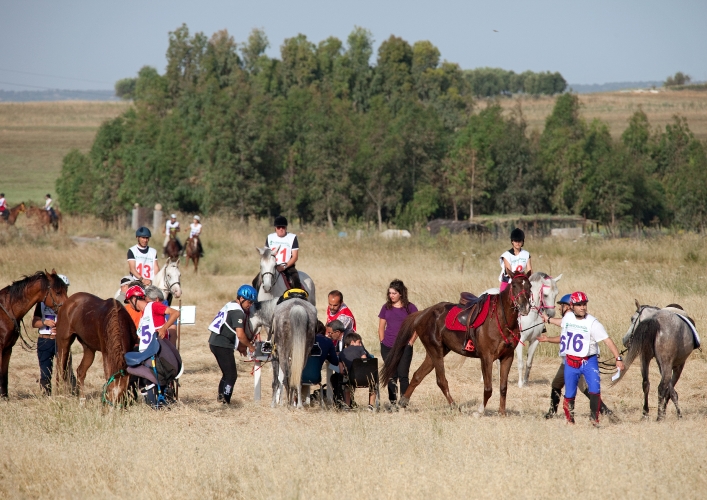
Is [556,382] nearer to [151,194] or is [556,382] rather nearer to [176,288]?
[176,288]

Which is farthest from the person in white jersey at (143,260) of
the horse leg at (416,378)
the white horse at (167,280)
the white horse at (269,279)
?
the horse leg at (416,378)

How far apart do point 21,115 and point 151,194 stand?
259ft

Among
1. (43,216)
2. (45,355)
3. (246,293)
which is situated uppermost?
(246,293)

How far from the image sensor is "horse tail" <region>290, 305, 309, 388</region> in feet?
30.2

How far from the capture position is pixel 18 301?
33.6 ft

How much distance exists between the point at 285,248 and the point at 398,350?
252 cm

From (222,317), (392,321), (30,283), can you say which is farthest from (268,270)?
(30,283)

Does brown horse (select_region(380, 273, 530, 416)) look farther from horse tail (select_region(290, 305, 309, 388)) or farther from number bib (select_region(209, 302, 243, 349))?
number bib (select_region(209, 302, 243, 349))

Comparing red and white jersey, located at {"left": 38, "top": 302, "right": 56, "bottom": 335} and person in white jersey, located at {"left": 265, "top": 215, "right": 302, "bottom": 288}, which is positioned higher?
person in white jersey, located at {"left": 265, "top": 215, "right": 302, "bottom": 288}

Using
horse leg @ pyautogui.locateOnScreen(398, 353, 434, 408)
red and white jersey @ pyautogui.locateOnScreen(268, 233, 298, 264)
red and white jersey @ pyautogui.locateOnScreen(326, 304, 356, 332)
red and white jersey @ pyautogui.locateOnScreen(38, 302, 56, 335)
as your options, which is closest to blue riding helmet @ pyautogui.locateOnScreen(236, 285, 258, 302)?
red and white jersey @ pyautogui.locateOnScreen(326, 304, 356, 332)

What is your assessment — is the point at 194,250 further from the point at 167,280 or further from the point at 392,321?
the point at 392,321

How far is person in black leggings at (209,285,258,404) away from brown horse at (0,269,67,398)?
192 centimetres

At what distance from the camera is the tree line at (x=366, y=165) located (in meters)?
44.2

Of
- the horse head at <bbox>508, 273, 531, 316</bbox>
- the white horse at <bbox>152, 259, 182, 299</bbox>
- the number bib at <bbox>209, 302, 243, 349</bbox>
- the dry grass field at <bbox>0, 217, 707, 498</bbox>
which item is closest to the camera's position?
the dry grass field at <bbox>0, 217, 707, 498</bbox>
